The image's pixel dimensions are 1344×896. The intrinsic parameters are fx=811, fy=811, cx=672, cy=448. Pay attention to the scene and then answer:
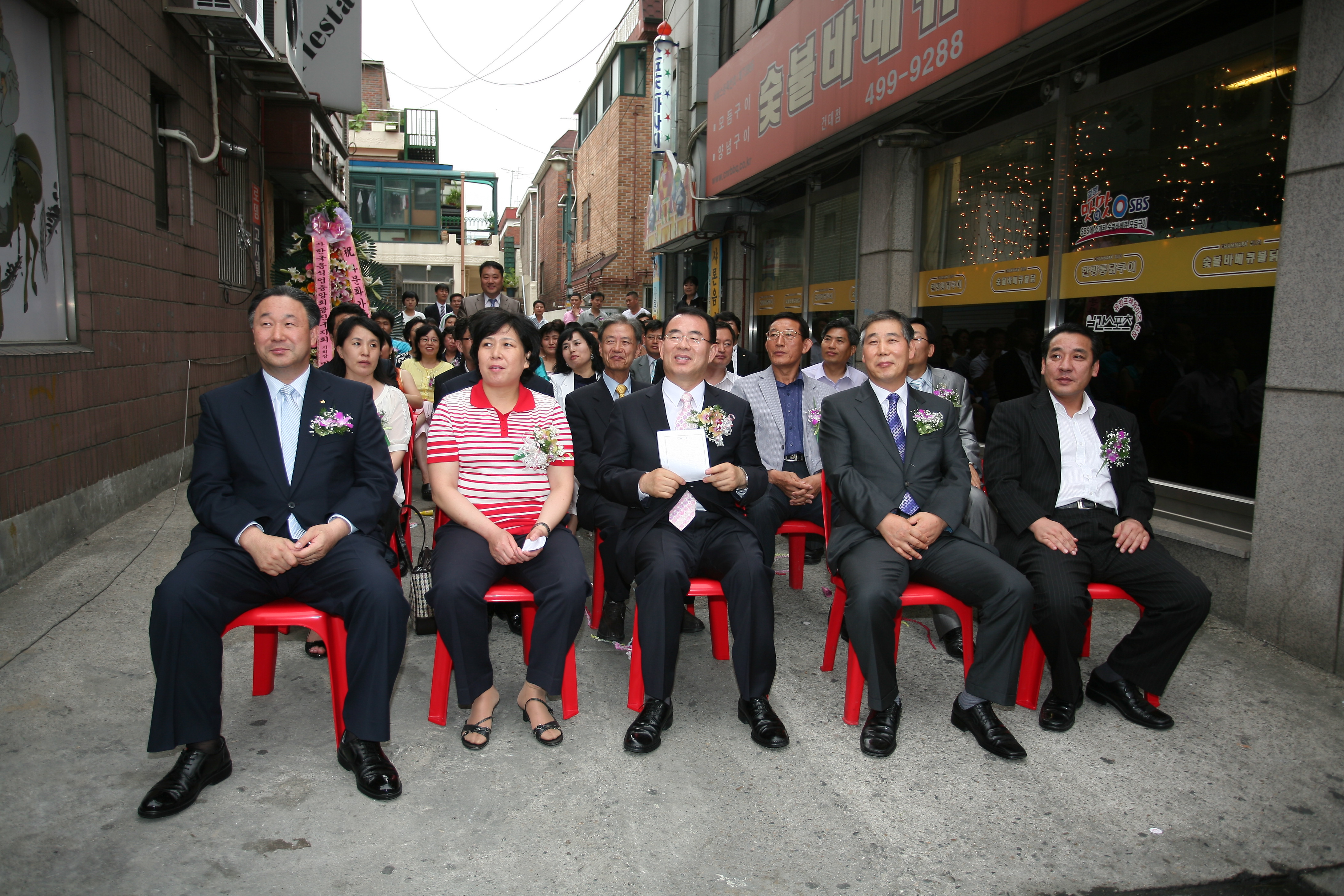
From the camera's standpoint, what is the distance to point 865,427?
3.64 metres

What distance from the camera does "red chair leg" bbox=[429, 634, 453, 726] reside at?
3139 millimetres

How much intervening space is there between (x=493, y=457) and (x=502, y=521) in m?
0.28

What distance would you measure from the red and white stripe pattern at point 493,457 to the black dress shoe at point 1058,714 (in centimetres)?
220

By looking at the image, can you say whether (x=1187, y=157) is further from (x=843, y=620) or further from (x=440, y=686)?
(x=440, y=686)

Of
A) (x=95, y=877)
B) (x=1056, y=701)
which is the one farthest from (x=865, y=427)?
(x=95, y=877)

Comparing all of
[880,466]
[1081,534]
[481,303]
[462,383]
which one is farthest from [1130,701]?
[481,303]

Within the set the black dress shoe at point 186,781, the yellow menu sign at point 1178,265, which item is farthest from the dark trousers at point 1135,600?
the black dress shoe at point 186,781

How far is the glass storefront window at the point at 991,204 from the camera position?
5832 millimetres

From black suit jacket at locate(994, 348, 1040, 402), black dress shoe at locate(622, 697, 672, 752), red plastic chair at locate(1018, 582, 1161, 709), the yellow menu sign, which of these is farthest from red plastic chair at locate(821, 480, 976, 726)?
black suit jacket at locate(994, 348, 1040, 402)

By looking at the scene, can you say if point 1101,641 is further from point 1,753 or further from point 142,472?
point 142,472

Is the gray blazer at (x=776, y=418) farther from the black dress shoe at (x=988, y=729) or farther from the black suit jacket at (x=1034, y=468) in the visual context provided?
the black dress shoe at (x=988, y=729)

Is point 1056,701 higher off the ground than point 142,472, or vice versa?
point 142,472

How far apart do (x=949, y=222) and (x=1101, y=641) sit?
4107 millimetres

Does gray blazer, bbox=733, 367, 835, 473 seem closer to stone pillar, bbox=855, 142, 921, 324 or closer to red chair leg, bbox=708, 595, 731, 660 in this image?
red chair leg, bbox=708, 595, 731, 660
